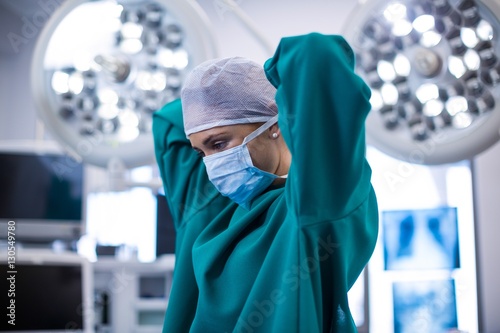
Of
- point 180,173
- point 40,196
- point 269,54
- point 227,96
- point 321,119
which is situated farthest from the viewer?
point 40,196

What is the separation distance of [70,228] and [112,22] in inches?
49.6

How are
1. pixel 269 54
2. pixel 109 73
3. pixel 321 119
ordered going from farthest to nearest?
pixel 269 54 → pixel 109 73 → pixel 321 119

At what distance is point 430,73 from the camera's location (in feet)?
7.09

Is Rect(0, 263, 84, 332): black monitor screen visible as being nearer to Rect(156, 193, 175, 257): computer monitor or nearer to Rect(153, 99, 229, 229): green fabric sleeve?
Rect(156, 193, 175, 257): computer monitor

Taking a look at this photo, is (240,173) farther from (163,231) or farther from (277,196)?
(163,231)

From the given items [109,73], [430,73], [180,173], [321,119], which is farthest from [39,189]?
[321,119]

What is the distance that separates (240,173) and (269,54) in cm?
119

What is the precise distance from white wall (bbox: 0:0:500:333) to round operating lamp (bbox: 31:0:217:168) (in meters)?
0.42

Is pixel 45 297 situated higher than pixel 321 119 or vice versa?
pixel 321 119

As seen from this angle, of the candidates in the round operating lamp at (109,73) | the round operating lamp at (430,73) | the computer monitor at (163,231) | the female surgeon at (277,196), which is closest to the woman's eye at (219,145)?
the female surgeon at (277,196)

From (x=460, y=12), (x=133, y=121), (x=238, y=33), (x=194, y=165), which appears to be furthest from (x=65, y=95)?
(x=238, y=33)

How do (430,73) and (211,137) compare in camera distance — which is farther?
(430,73)

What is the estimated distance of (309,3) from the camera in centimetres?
426

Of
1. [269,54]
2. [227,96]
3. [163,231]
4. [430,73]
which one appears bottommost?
[163,231]
